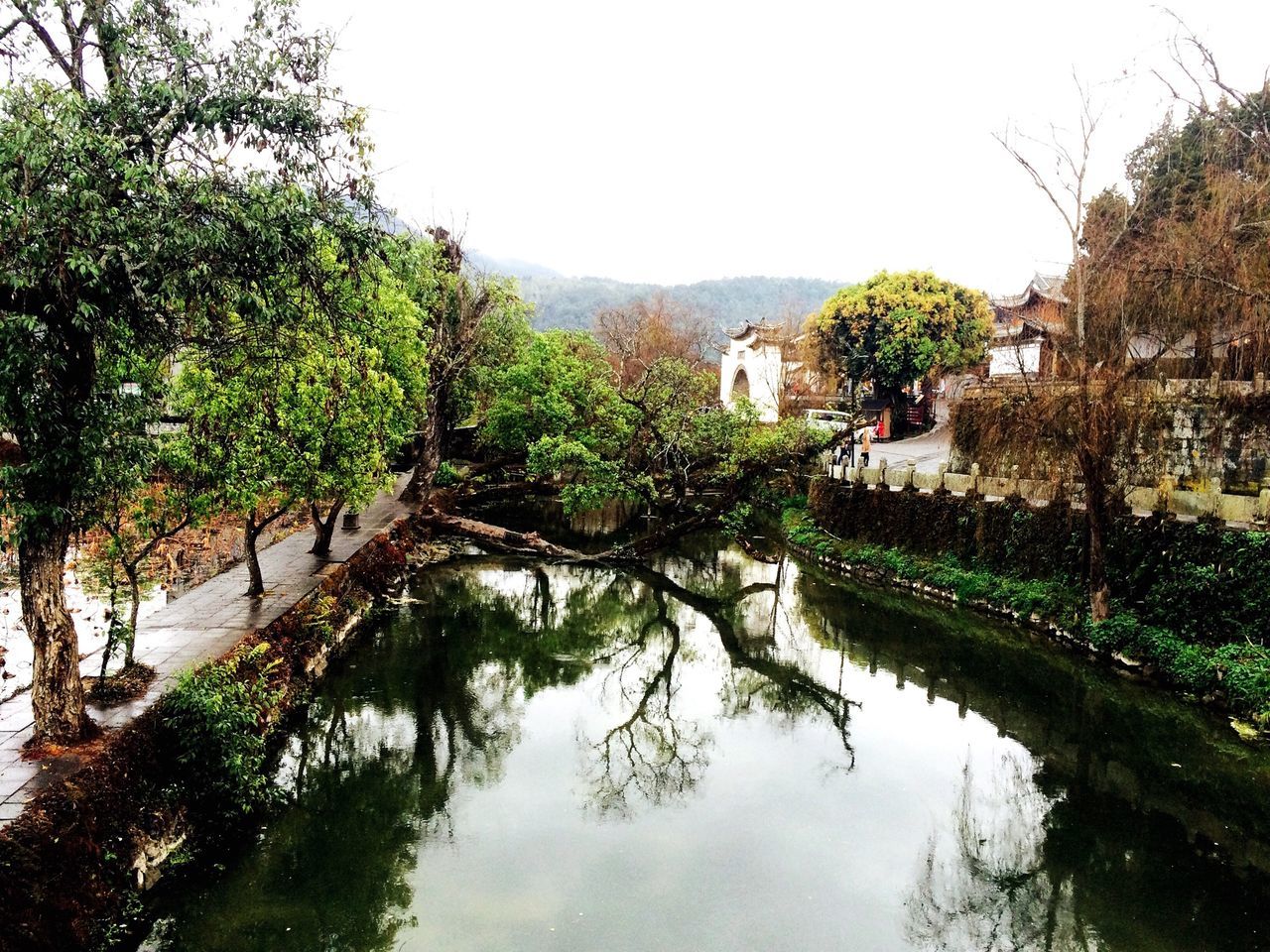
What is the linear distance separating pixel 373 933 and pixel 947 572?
1433cm

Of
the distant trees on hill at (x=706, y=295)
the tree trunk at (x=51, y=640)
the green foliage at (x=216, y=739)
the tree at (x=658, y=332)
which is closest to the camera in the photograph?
the tree trunk at (x=51, y=640)

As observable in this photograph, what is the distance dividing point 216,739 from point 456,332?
61.3ft

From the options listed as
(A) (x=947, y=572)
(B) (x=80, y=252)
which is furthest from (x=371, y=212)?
(A) (x=947, y=572)

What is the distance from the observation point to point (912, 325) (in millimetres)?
31312

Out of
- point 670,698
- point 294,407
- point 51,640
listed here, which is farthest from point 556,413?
point 51,640

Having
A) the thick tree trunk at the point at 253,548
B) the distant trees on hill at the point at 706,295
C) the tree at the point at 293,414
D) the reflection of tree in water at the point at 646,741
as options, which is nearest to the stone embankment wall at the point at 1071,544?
the reflection of tree in water at the point at 646,741

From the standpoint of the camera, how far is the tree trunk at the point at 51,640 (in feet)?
24.0

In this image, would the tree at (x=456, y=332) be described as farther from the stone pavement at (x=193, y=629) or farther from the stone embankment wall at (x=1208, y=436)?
the stone embankment wall at (x=1208, y=436)

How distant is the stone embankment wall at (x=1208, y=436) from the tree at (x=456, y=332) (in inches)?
595

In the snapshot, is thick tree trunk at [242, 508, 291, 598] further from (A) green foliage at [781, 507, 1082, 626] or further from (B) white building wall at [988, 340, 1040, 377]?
(B) white building wall at [988, 340, 1040, 377]

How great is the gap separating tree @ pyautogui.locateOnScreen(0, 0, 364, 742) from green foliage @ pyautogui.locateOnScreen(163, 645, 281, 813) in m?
0.87

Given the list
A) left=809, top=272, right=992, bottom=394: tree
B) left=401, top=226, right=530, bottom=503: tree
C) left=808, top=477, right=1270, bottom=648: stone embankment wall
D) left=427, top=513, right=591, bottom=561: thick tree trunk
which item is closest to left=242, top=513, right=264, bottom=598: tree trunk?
left=427, top=513, right=591, bottom=561: thick tree trunk

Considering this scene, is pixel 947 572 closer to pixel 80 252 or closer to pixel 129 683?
pixel 129 683

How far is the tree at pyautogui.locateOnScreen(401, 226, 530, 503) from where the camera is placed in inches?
957
